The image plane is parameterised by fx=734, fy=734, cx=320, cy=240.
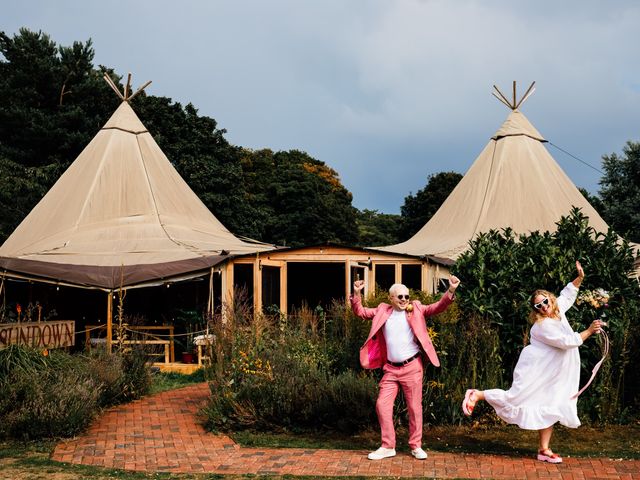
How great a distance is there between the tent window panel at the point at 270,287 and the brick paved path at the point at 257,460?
6.13 m

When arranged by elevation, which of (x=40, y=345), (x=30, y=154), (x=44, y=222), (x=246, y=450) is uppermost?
(x=30, y=154)

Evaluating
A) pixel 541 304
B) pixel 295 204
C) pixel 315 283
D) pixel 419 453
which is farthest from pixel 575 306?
pixel 295 204

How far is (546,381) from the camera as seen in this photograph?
224 inches

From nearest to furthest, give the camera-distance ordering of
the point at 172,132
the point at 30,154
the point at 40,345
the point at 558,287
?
1. the point at 558,287
2. the point at 40,345
3. the point at 30,154
4. the point at 172,132

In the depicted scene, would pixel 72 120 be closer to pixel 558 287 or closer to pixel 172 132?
pixel 172 132

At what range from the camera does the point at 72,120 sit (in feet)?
84.0

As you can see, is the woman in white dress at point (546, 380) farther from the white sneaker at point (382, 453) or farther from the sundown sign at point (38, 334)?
the sundown sign at point (38, 334)

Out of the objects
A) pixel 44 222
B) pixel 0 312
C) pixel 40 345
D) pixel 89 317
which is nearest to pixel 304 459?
pixel 40 345

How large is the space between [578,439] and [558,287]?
61.2 inches

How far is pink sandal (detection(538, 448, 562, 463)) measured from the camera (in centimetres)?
566

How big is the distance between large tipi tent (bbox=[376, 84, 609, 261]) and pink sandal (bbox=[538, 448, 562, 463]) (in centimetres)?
1161

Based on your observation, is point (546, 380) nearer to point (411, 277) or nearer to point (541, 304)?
point (541, 304)

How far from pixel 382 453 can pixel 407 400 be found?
461 mm

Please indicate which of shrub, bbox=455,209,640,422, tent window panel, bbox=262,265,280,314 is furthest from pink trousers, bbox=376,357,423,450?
tent window panel, bbox=262,265,280,314
